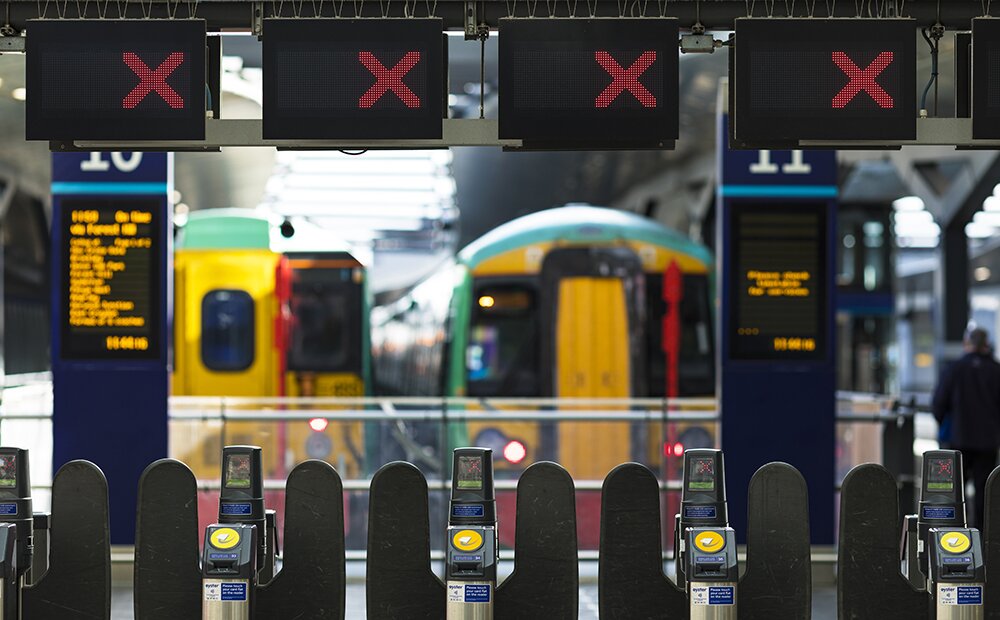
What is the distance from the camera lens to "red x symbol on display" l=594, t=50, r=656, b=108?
23.5 ft

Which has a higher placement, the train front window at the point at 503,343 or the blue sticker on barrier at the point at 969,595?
the train front window at the point at 503,343

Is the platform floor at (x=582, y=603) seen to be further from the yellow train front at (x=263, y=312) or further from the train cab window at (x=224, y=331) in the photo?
the train cab window at (x=224, y=331)

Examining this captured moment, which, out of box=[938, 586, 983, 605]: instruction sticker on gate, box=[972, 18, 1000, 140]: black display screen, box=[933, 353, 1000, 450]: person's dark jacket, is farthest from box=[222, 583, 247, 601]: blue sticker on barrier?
box=[933, 353, 1000, 450]: person's dark jacket

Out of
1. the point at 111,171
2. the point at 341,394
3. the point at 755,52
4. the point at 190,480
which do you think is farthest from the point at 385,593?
the point at 341,394

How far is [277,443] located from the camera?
10805 mm

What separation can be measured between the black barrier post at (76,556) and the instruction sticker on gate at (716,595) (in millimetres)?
3188

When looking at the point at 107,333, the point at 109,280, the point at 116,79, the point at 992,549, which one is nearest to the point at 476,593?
the point at 992,549

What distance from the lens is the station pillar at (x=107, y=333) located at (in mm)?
10164

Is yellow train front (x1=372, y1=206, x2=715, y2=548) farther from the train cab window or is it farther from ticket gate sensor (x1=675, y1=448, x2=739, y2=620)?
ticket gate sensor (x1=675, y1=448, x2=739, y2=620)

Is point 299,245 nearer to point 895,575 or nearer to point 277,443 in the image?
point 277,443

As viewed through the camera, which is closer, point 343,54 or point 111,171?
point 343,54

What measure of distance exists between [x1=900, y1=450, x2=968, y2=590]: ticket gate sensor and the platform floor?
2.07m

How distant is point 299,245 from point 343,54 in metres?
10.8

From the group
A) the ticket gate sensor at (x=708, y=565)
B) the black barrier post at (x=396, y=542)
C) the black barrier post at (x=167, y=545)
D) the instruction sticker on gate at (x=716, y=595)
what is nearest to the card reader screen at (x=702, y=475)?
the ticket gate sensor at (x=708, y=565)
